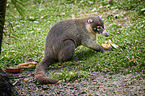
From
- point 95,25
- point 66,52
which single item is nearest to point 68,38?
point 66,52

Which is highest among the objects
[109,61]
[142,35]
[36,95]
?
[142,35]

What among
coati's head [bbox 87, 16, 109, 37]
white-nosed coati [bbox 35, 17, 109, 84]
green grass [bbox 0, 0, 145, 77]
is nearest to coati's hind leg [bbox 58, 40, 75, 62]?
white-nosed coati [bbox 35, 17, 109, 84]

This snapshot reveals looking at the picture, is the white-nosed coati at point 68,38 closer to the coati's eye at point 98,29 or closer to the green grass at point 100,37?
the coati's eye at point 98,29

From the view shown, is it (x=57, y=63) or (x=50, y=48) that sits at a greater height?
(x=50, y=48)

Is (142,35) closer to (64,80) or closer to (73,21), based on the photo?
(73,21)

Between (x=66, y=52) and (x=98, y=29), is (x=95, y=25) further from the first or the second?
(x=66, y=52)

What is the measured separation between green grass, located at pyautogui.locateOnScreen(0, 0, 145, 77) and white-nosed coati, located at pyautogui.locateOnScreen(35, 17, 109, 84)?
0.85ft

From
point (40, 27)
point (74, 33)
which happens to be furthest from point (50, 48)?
point (40, 27)

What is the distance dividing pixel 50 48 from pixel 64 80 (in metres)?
1.65

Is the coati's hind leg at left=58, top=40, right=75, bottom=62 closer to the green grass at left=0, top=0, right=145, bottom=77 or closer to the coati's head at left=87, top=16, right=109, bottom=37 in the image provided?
the green grass at left=0, top=0, right=145, bottom=77

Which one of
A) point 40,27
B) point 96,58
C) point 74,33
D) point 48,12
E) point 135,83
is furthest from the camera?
point 48,12

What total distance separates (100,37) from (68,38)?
2065 millimetres

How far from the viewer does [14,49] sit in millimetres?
7094

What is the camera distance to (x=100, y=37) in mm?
7359
